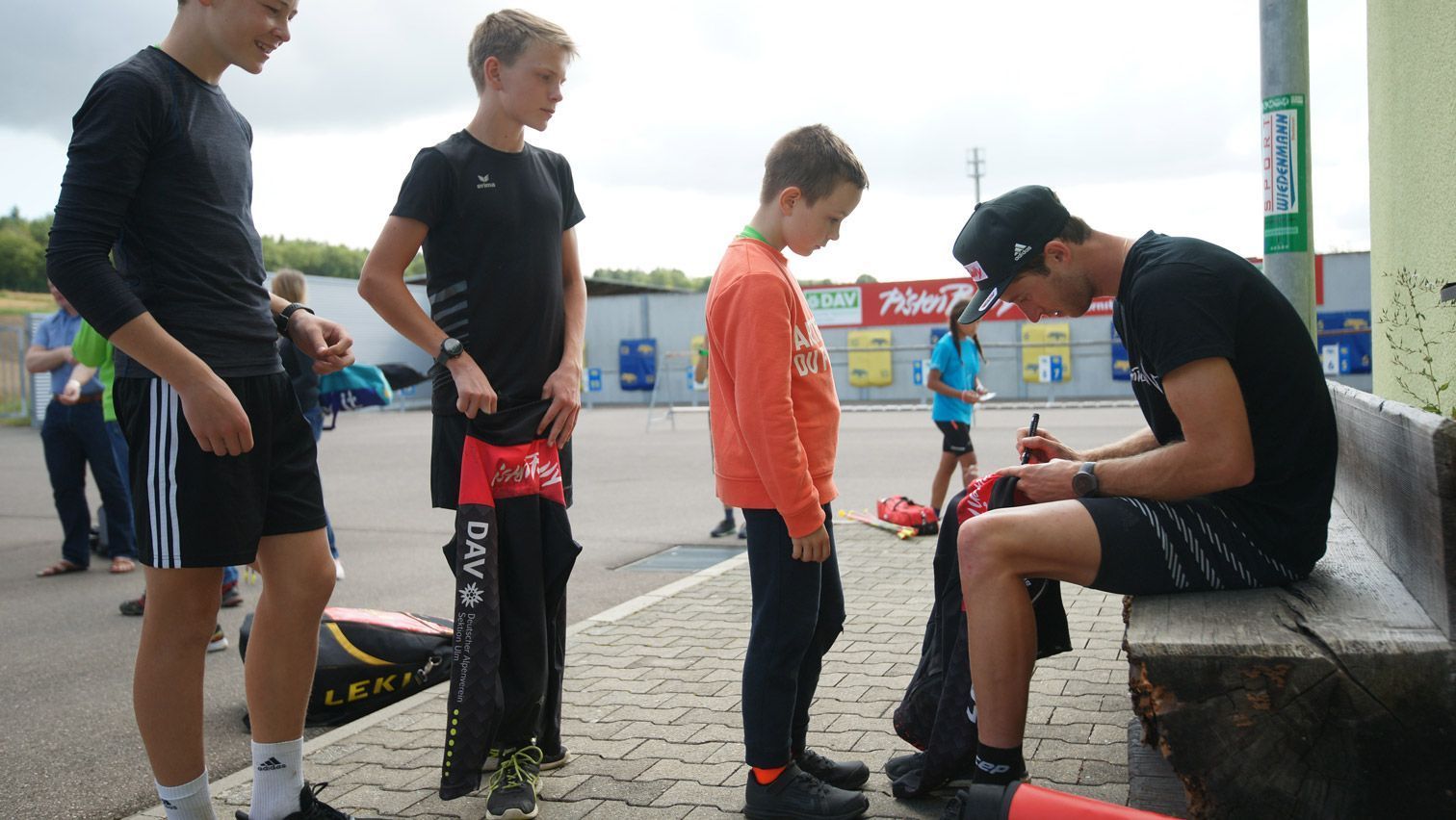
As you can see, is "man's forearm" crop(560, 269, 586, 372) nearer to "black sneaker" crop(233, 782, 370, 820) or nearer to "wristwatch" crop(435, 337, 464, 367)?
"wristwatch" crop(435, 337, 464, 367)

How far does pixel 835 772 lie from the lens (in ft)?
10.8

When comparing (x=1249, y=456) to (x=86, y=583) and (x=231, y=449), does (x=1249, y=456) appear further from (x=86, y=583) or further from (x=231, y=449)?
(x=86, y=583)

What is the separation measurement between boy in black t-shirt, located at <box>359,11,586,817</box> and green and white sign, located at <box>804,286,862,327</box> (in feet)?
97.7

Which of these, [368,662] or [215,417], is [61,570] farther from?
[215,417]

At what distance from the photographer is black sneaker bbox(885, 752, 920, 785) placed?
3.25 m

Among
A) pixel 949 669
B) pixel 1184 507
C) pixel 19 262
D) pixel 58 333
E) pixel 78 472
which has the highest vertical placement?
pixel 19 262

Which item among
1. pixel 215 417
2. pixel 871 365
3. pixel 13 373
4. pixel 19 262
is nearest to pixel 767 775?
pixel 215 417

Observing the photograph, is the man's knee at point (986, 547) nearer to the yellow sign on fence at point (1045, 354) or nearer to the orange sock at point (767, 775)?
the orange sock at point (767, 775)

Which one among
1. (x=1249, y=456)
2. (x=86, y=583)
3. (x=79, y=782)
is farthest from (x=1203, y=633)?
(x=86, y=583)

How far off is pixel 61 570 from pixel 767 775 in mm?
6787

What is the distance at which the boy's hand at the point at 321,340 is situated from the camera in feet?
10.2

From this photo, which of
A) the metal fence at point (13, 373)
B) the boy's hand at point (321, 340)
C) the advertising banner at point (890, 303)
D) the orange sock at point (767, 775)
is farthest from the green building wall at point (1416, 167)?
the metal fence at point (13, 373)

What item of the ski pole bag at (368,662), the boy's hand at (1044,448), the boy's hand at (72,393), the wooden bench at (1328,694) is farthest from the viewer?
the boy's hand at (72,393)

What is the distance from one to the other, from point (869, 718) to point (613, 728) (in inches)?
35.3
